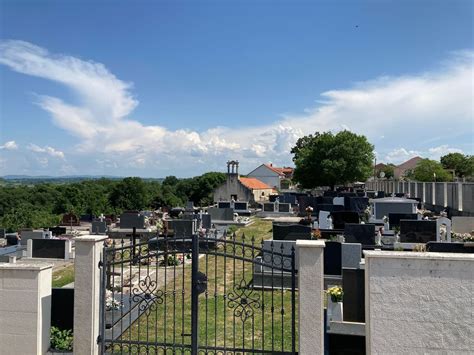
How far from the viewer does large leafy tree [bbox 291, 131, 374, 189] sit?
49.9 metres

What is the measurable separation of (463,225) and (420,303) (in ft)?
48.7

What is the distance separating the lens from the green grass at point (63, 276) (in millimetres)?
11841

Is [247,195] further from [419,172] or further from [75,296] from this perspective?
[75,296]

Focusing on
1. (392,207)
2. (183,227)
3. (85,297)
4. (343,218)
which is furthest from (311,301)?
(392,207)

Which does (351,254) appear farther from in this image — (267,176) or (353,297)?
(267,176)

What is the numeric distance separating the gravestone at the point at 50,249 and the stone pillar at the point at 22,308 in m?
9.80

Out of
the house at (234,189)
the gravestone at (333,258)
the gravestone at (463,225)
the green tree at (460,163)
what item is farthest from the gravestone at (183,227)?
the green tree at (460,163)

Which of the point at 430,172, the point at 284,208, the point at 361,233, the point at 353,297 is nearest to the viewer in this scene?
the point at 353,297

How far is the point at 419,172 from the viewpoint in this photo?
211 feet

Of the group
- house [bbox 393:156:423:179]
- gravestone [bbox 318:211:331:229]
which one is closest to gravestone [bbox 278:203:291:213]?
gravestone [bbox 318:211:331:229]

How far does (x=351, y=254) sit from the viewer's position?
444 inches

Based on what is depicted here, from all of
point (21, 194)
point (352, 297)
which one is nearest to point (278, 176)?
point (21, 194)

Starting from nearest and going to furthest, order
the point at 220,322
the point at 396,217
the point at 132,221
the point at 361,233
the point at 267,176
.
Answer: the point at 220,322
the point at 361,233
the point at 396,217
the point at 132,221
the point at 267,176

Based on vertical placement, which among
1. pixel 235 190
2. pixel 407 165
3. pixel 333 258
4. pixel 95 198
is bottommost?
pixel 333 258
